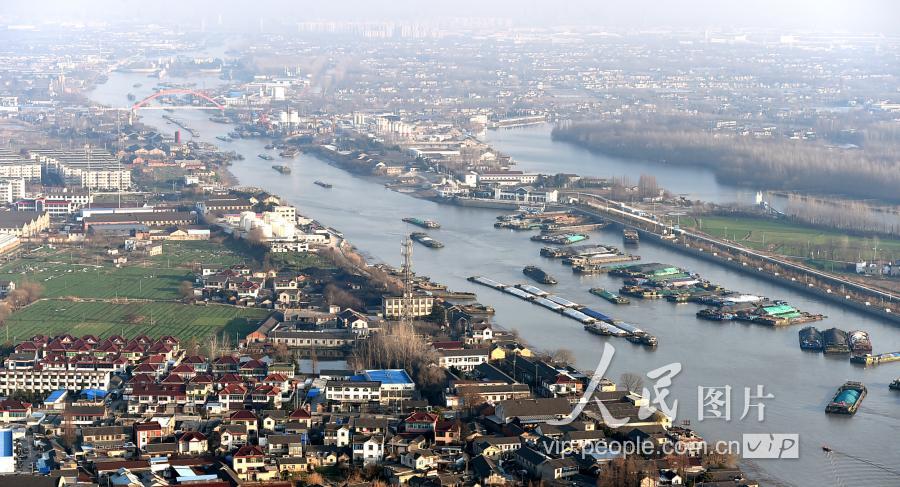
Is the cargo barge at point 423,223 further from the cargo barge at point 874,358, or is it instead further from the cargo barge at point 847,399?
the cargo barge at point 847,399

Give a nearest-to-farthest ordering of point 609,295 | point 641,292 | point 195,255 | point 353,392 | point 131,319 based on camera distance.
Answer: point 353,392 < point 131,319 < point 609,295 < point 641,292 < point 195,255

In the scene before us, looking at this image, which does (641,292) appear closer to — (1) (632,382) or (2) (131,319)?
(1) (632,382)

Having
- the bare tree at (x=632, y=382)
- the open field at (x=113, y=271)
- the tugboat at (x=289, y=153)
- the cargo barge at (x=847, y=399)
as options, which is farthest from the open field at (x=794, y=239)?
the tugboat at (x=289, y=153)

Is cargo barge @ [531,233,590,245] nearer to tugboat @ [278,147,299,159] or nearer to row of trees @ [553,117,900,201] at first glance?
row of trees @ [553,117,900,201]

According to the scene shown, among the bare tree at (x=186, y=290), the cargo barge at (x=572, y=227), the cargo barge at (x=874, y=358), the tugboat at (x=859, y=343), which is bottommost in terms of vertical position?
the cargo barge at (x=572, y=227)

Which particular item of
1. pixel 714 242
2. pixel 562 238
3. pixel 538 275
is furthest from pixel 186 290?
pixel 714 242

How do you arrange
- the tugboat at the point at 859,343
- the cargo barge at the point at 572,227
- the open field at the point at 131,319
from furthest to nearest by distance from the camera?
1. the cargo barge at the point at 572,227
2. the open field at the point at 131,319
3. the tugboat at the point at 859,343

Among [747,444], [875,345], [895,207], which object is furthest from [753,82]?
[747,444]
